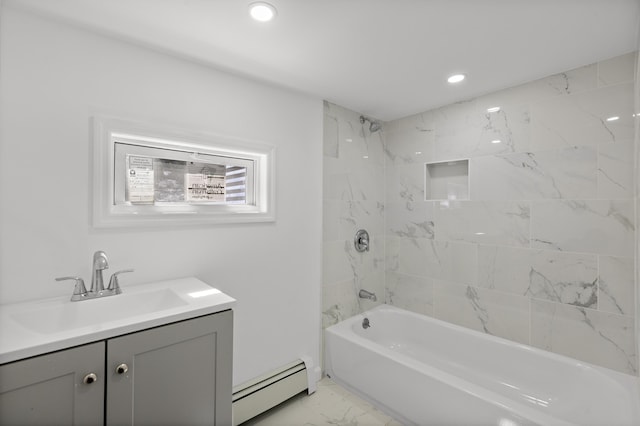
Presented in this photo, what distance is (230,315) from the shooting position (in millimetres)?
1412

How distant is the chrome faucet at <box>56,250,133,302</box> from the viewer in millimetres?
1399

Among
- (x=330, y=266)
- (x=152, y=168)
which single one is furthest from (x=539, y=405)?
(x=152, y=168)

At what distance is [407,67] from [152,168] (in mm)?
1743

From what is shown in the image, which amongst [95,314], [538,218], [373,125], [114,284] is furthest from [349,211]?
[95,314]

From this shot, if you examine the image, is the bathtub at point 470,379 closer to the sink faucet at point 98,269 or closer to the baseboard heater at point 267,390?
the baseboard heater at point 267,390

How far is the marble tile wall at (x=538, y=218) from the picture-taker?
1808 millimetres

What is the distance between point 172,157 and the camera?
1.81m

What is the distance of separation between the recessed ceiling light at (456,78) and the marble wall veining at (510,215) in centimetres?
42

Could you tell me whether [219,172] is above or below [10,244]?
above

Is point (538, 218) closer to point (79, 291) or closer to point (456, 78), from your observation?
point (456, 78)

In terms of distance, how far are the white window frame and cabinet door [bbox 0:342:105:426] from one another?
70cm

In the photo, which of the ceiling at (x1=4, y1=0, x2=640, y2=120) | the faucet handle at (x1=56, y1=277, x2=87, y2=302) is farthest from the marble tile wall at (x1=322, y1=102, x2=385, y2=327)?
the faucet handle at (x1=56, y1=277, x2=87, y2=302)

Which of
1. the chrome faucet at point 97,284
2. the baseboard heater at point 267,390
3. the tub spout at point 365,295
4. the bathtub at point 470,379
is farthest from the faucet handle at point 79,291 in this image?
the tub spout at point 365,295

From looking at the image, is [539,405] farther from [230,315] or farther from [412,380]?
[230,315]
